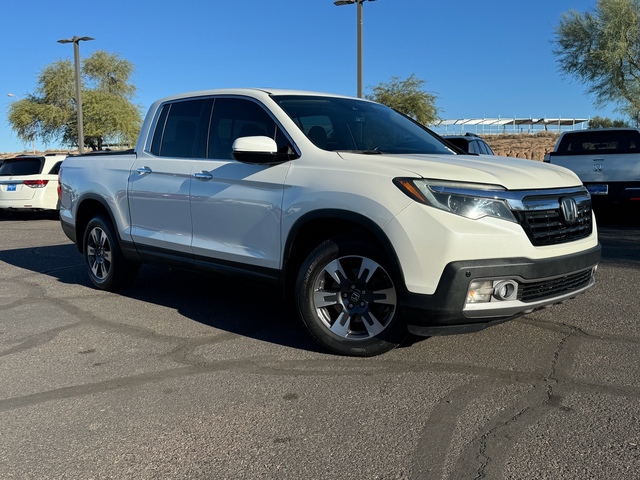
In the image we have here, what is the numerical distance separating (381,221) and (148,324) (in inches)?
94.4

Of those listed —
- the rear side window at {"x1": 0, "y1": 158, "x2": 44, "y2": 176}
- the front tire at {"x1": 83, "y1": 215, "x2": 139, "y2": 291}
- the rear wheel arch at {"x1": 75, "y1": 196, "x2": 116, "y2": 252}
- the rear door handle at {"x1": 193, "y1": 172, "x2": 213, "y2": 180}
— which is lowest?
the front tire at {"x1": 83, "y1": 215, "x2": 139, "y2": 291}

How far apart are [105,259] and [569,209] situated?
14.9ft

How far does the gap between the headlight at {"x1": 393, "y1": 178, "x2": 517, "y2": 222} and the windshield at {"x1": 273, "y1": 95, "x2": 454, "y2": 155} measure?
36.3 inches

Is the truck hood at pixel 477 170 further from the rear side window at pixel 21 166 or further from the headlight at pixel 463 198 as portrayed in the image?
the rear side window at pixel 21 166

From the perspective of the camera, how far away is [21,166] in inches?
586

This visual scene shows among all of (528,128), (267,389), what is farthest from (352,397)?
(528,128)

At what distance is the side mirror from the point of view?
4.46 metres

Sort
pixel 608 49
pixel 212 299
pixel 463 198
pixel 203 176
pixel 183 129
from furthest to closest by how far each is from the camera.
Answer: pixel 608 49, pixel 212 299, pixel 183 129, pixel 203 176, pixel 463 198

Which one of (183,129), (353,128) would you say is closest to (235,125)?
(183,129)

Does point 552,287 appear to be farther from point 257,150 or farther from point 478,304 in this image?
point 257,150

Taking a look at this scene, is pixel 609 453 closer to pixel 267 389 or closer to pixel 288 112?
pixel 267 389

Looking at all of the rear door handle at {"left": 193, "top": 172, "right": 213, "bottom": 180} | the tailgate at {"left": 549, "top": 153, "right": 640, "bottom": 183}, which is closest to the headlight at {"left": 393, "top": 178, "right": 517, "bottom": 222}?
the rear door handle at {"left": 193, "top": 172, "right": 213, "bottom": 180}

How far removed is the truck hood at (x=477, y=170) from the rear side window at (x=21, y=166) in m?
12.4

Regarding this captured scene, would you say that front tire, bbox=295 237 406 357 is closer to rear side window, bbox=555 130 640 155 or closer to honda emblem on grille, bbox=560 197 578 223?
honda emblem on grille, bbox=560 197 578 223
